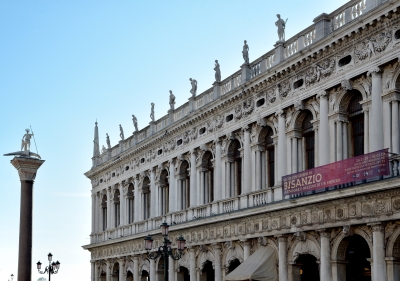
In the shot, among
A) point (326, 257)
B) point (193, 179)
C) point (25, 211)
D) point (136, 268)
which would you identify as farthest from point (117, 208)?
point (326, 257)

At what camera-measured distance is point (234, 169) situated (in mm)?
32719

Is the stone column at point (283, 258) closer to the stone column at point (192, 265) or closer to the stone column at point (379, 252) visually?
the stone column at point (379, 252)

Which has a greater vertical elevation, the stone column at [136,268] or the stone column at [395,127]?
the stone column at [395,127]

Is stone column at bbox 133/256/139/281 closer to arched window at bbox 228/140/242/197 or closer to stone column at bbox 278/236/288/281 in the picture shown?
arched window at bbox 228/140/242/197

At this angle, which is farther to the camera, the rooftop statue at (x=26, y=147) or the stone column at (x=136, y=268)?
the stone column at (x=136, y=268)

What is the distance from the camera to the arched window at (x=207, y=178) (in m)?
34.8

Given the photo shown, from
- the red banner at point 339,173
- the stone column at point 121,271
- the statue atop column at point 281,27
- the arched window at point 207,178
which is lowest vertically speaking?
the stone column at point 121,271

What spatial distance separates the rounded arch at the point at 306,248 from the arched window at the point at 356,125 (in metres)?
3.38

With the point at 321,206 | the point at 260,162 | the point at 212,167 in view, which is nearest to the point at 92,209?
the point at 212,167

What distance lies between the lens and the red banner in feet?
72.2

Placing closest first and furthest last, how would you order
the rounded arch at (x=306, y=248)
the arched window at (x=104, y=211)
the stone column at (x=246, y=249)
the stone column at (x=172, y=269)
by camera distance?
1. the rounded arch at (x=306, y=248)
2. the stone column at (x=246, y=249)
3. the stone column at (x=172, y=269)
4. the arched window at (x=104, y=211)

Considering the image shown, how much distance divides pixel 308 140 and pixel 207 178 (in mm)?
8612

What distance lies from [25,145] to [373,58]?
71.1ft

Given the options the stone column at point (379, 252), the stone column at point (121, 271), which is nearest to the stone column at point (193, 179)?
the stone column at point (121, 271)
